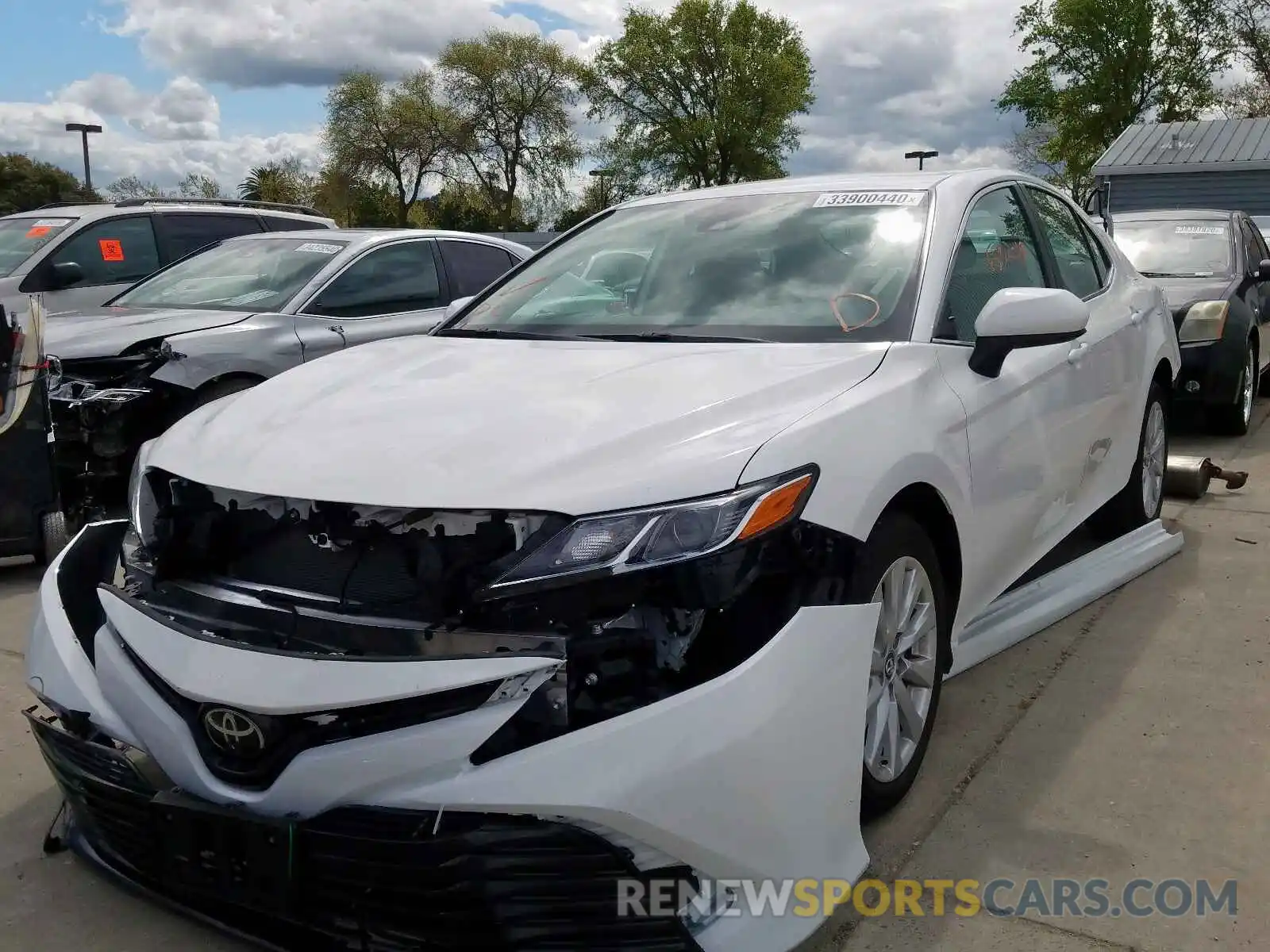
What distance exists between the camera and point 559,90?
49.3m

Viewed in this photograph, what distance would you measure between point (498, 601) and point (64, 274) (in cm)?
662

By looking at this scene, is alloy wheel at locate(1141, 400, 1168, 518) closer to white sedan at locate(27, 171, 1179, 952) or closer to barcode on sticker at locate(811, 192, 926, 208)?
barcode on sticker at locate(811, 192, 926, 208)

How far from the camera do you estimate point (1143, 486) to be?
15.6 feet

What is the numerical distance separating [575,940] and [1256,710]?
2.46 meters

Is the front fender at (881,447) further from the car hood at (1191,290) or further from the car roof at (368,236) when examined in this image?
the car hood at (1191,290)

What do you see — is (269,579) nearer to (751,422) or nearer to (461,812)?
(461,812)

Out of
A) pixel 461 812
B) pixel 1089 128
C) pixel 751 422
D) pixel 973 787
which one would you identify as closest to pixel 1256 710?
pixel 973 787

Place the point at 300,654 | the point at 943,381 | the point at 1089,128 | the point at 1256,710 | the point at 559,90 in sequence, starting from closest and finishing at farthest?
the point at 300,654, the point at 943,381, the point at 1256,710, the point at 1089,128, the point at 559,90

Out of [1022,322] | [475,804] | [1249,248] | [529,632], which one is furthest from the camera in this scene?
[1249,248]

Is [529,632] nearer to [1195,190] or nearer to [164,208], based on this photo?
[164,208]

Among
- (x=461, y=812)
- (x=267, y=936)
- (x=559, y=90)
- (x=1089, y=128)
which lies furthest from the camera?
(x=559, y=90)

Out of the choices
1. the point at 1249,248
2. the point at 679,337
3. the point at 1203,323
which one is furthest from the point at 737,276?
the point at 1249,248

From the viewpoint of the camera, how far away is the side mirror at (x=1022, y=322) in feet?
9.52

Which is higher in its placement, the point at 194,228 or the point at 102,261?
the point at 194,228
